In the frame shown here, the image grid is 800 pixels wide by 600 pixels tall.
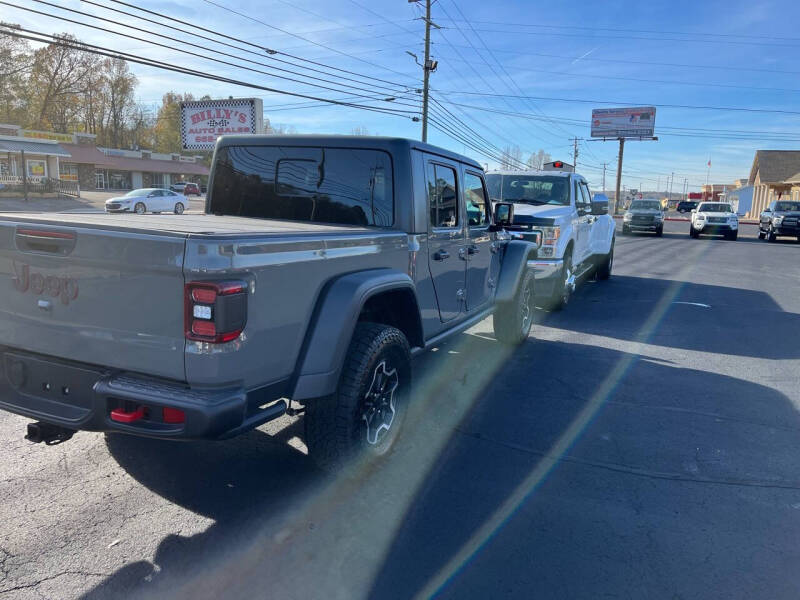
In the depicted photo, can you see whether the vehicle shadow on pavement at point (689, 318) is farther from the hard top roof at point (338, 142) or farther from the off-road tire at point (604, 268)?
the hard top roof at point (338, 142)

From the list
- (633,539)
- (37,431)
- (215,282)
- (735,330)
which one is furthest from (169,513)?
(735,330)

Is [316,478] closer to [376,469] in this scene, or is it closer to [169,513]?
[376,469]

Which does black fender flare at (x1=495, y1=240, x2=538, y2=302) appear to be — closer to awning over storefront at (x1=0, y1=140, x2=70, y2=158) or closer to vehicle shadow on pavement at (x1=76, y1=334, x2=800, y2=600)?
vehicle shadow on pavement at (x1=76, y1=334, x2=800, y2=600)

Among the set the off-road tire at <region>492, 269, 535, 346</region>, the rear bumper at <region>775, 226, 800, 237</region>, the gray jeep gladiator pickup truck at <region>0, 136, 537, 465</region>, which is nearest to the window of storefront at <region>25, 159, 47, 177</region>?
the rear bumper at <region>775, 226, 800, 237</region>

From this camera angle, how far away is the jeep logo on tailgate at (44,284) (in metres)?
2.74

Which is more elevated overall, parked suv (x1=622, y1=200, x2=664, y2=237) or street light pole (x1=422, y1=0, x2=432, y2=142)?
street light pole (x1=422, y1=0, x2=432, y2=142)

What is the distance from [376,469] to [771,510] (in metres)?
2.30

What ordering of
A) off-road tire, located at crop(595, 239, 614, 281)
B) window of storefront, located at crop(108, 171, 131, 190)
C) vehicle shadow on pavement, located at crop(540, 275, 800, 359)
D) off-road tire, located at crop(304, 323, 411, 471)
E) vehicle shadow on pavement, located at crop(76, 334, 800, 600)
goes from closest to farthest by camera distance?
1. vehicle shadow on pavement, located at crop(76, 334, 800, 600)
2. off-road tire, located at crop(304, 323, 411, 471)
3. vehicle shadow on pavement, located at crop(540, 275, 800, 359)
4. off-road tire, located at crop(595, 239, 614, 281)
5. window of storefront, located at crop(108, 171, 131, 190)

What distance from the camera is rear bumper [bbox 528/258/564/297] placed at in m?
8.05

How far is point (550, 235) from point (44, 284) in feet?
21.1

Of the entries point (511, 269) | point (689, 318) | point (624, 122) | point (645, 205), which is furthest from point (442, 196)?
point (624, 122)

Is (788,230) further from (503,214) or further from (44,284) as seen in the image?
(44,284)

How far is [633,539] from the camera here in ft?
10.1

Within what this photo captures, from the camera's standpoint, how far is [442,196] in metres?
4.61
